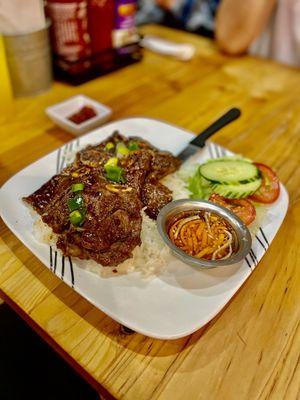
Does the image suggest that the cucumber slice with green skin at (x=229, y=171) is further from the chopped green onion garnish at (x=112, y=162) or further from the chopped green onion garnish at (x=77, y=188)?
the chopped green onion garnish at (x=77, y=188)

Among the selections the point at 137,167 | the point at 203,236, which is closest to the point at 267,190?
the point at 203,236

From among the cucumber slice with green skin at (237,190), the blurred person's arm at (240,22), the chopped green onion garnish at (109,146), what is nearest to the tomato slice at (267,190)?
the cucumber slice with green skin at (237,190)

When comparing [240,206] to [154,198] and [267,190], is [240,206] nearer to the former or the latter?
[267,190]

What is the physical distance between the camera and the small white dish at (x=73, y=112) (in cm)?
263

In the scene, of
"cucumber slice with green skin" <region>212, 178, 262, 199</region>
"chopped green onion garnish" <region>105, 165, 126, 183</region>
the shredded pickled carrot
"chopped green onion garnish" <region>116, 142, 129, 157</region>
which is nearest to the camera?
the shredded pickled carrot

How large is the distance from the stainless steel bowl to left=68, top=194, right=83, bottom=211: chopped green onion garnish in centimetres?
39

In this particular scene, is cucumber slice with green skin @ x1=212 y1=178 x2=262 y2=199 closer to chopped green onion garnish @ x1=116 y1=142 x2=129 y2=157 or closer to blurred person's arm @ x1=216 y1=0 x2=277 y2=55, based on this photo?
chopped green onion garnish @ x1=116 y1=142 x2=129 y2=157

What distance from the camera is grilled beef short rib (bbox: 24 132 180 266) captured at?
1.61 metres

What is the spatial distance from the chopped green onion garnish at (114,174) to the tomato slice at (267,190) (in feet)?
2.51

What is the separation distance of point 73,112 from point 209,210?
1568 mm

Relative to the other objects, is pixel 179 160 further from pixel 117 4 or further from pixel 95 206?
pixel 117 4

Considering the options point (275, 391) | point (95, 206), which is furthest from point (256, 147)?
Result: point (275, 391)

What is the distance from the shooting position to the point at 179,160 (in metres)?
2.31

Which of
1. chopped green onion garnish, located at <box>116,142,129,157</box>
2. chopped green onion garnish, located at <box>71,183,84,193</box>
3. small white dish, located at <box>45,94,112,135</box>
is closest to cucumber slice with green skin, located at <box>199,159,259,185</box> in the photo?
chopped green onion garnish, located at <box>116,142,129,157</box>
